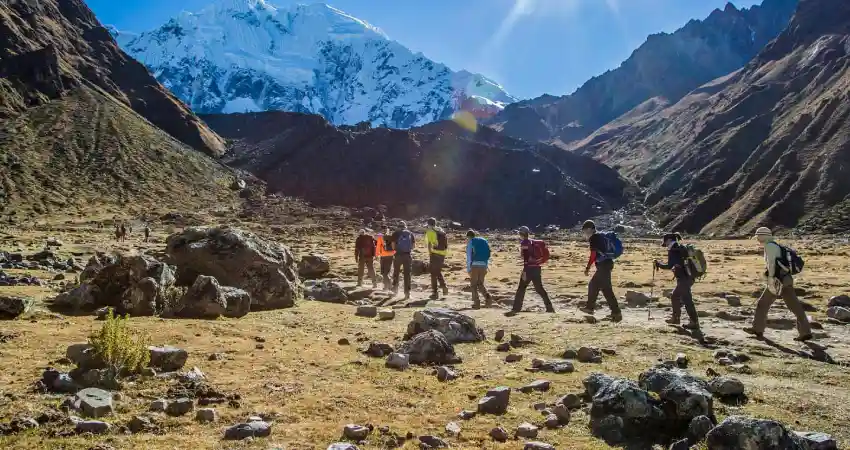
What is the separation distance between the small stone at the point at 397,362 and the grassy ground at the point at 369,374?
8.0 inches

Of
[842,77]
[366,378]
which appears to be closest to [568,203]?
[842,77]

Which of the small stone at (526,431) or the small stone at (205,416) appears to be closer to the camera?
the small stone at (526,431)

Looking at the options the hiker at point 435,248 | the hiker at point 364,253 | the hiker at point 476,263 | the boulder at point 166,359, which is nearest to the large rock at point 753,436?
the boulder at point 166,359

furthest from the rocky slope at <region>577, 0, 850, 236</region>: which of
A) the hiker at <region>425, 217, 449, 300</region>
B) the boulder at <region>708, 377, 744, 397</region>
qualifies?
the boulder at <region>708, 377, 744, 397</region>

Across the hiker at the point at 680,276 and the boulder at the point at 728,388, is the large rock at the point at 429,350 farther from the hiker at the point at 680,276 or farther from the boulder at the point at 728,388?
the hiker at the point at 680,276

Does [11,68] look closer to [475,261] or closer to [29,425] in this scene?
[475,261]

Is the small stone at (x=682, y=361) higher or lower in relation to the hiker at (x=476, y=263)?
lower

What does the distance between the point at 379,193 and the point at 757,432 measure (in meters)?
110

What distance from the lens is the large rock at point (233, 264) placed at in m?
15.5

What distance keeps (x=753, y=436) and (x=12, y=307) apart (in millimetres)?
12486

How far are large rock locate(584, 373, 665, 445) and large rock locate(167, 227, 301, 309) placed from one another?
10615mm

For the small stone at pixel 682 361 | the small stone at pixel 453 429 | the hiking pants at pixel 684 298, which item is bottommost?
the small stone at pixel 453 429

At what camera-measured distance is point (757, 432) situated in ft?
17.4

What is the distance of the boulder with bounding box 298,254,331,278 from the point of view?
25.8 meters
